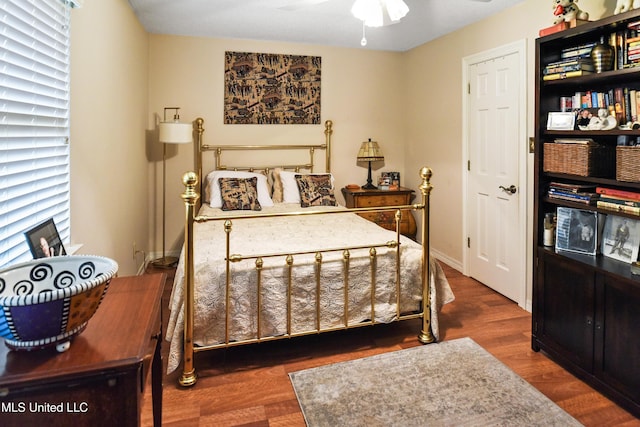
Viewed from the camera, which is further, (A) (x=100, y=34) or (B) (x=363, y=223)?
(B) (x=363, y=223)

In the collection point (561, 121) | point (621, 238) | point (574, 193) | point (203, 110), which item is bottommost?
point (621, 238)

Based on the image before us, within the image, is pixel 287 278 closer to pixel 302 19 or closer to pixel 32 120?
pixel 32 120

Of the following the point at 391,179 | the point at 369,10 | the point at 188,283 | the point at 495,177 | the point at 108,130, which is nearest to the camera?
the point at 188,283

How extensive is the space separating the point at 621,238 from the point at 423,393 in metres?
1.32

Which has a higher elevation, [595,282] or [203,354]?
[595,282]

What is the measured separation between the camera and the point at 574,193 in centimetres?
222

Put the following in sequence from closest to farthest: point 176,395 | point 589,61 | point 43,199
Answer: point 43,199 → point 176,395 → point 589,61

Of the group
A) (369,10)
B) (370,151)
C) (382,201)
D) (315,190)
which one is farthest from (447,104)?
(369,10)

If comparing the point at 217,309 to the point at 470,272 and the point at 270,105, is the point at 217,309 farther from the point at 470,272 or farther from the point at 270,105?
the point at 270,105

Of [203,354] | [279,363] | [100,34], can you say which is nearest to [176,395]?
[203,354]

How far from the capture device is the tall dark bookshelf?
1.87 meters

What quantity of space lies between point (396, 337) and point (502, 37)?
2.58 metres

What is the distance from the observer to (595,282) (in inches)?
79.7

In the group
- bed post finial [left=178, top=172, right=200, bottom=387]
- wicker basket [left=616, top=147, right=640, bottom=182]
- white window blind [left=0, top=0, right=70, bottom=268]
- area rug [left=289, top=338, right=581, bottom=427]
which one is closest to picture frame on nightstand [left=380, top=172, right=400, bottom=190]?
area rug [left=289, top=338, right=581, bottom=427]
